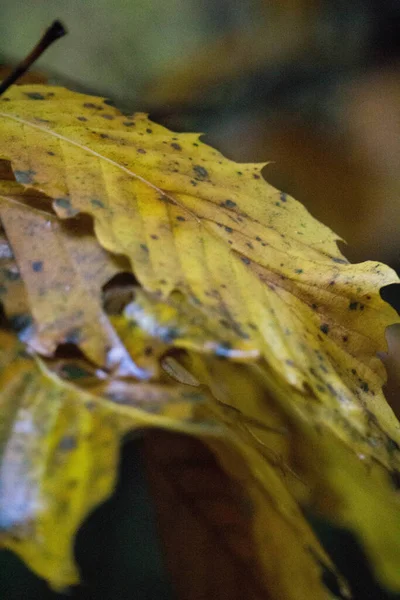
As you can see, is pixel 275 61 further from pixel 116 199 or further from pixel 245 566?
pixel 245 566

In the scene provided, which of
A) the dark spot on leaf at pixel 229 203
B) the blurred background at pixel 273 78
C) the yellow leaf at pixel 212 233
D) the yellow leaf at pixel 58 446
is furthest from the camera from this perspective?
the blurred background at pixel 273 78

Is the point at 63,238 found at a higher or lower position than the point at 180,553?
higher

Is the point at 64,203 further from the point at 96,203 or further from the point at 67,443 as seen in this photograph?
the point at 67,443

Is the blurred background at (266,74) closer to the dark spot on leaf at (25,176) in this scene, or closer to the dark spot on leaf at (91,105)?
the dark spot on leaf at (91,105)

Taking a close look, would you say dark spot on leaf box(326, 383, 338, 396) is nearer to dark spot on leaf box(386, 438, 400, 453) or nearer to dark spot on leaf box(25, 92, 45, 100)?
dark spot on leaf box(386, 438, 400, 453)

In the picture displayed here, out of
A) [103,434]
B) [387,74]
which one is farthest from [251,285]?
[387,74]

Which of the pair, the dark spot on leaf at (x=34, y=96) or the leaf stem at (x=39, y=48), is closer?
the leaf stem at (x=39, y=48)

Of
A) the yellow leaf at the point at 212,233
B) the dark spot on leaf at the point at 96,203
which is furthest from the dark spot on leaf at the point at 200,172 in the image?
the dark spot on leaf at the point at 96,203
